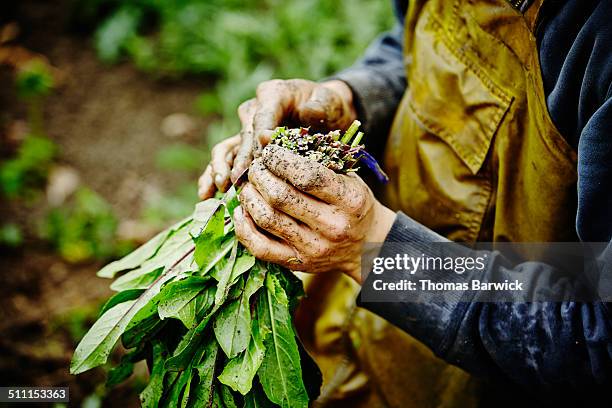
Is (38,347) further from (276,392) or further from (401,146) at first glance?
(401,146)

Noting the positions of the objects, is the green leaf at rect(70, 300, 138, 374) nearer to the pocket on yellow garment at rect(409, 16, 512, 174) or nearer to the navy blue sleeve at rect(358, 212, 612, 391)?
the navy blue sleeve at rect(358, 212, 612, 391)

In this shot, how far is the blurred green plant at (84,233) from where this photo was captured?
3102 millimetres

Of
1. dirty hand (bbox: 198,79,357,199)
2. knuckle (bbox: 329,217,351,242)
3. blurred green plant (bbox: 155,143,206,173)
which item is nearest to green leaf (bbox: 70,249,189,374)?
dirty hand (bbox: 198,79,357,199)

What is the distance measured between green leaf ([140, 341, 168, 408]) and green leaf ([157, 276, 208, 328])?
206 mm

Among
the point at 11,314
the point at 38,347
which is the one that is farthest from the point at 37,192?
the point at 38,347

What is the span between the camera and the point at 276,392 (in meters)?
1.40

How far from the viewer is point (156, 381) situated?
1.48 m

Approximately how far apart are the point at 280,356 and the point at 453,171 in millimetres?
747

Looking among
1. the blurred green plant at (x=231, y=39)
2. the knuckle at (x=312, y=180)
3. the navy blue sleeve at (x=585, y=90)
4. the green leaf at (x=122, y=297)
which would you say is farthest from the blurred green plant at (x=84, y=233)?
the navy blue sleeve at (x=585, y=90)

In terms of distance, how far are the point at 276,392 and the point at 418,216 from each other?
744 millimetres

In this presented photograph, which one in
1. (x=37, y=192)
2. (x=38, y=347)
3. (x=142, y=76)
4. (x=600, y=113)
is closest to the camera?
(x=600, y=113)

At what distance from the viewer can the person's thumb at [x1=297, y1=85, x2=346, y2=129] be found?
1669mm

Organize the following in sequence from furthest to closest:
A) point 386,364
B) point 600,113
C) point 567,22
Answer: point 386,364
point 567,22
point 600,113

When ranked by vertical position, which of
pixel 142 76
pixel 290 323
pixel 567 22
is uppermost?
pixel 567 22
